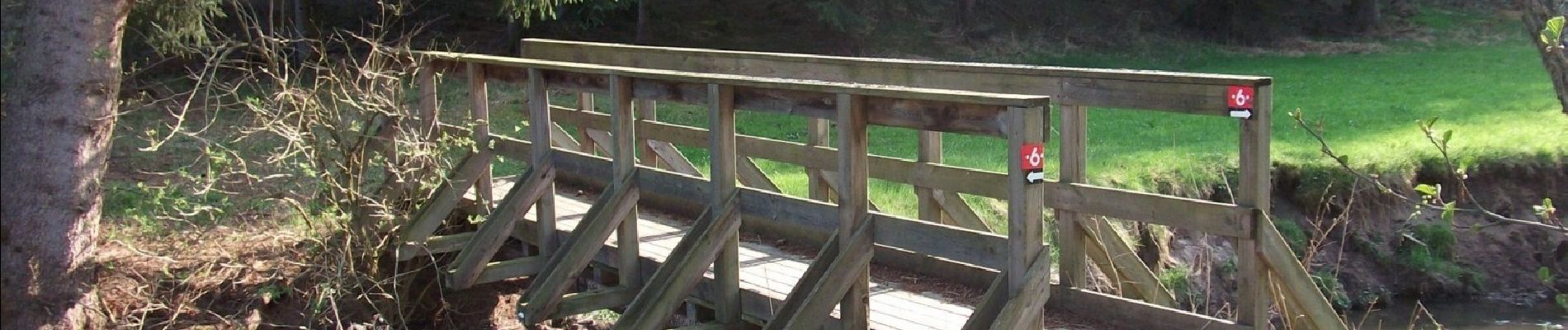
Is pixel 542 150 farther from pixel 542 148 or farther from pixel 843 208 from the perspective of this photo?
pixel 843 208

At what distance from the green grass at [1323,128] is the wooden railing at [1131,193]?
6.48 feet

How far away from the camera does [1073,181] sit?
6.65 metres

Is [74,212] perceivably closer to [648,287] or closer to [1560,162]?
[648,287]

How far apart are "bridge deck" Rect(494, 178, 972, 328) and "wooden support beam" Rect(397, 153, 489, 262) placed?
0.45m

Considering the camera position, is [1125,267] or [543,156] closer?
[1125,267]

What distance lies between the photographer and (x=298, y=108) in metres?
8.24

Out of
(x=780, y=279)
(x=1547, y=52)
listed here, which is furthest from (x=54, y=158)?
(x=1547, y=52)

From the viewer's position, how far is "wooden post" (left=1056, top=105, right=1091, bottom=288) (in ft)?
21.7

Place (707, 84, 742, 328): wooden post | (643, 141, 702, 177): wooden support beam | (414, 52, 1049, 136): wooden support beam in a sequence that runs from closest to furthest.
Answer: (414, 52, 1049, 136): wooden support beam
(707, 84, 742, 328): wooden post
(643, 141, 702, 177): wooden support beam

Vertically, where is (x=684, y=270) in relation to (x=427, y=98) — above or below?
below

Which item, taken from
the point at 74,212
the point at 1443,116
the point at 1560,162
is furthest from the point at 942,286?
the point at 1443,116

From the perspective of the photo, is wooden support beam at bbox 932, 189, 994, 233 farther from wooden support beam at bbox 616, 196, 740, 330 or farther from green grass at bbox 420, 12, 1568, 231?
wooden support beam at bbox 616, 196, 740, 330

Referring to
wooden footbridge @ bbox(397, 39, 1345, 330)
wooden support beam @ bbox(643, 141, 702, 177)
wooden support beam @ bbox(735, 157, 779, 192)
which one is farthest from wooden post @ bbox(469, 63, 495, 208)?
wooden support beam @ bbox(735, 157, 779, 192)

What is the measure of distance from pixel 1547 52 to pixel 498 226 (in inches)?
227
